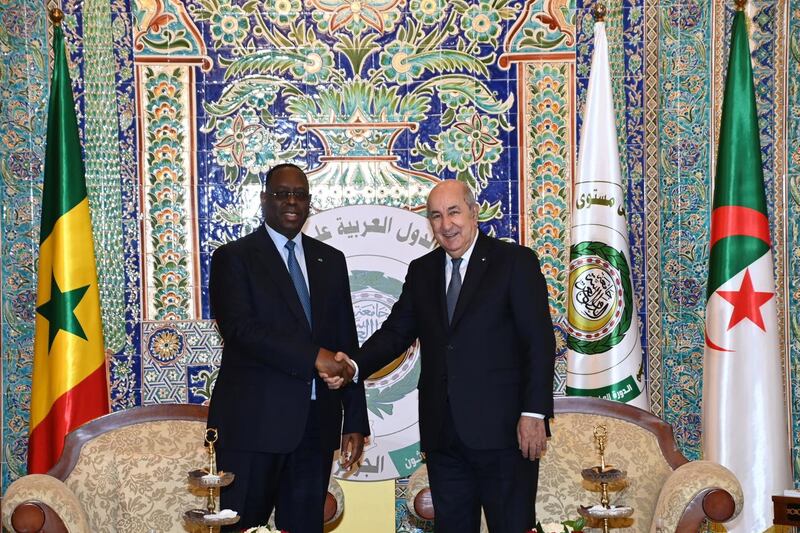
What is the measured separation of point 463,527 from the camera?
3.62m

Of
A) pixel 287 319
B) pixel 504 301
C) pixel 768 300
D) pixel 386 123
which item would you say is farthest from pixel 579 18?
pixel 287 319

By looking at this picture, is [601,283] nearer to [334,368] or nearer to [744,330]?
[744,330]

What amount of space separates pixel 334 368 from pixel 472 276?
651 millimetres

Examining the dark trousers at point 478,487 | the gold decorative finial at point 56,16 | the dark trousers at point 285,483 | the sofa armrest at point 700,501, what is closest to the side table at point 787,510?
the sofa armrest at point 700,501

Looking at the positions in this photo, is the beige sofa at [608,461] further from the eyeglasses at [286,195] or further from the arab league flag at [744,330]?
the eyeglasses at [286,195]

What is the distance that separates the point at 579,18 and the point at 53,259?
3.09 m

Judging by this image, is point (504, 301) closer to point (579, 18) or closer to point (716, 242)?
point (716, 242)

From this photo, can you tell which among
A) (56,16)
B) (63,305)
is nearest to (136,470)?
(63,305)

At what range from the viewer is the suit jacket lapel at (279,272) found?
146 inches

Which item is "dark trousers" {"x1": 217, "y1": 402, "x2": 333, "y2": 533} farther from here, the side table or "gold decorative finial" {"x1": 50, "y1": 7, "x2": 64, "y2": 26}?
"gold decorative finial" {"x1": 50, "y1": 7, "x2": 64, "y2": 26}

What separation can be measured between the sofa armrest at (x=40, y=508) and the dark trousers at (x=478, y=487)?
4.66 feet

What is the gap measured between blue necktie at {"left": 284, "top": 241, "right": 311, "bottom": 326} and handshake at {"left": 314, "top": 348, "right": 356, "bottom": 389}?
0.22 meters

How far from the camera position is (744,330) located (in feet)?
15.4

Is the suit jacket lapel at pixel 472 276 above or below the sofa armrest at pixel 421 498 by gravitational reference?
above
